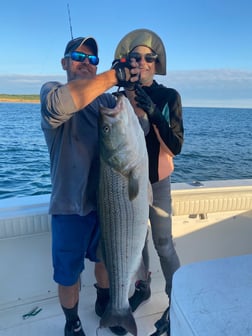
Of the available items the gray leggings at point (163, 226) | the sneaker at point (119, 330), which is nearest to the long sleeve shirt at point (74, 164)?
the gray leggings at point (163, 226)

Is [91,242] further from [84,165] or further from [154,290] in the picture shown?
[154,290]

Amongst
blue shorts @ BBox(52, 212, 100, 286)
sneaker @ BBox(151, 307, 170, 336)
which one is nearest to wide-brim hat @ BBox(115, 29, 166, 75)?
blue shorts @ BBox(52, 212, 100, 286)

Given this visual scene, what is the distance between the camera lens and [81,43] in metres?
2.13

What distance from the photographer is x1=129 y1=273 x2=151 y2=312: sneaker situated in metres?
2.74

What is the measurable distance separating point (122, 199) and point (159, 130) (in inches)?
21.3

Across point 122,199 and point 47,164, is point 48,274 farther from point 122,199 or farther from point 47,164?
point 47,164

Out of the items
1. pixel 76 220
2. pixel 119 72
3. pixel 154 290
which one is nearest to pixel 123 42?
pixel 119 72

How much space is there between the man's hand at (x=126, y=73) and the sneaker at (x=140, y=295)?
5.79 ft

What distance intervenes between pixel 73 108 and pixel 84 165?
452mm

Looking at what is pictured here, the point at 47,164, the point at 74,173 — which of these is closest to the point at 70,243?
the point at 74,173

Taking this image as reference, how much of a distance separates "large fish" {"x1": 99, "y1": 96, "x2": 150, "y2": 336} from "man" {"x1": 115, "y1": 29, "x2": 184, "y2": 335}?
0.94 feet

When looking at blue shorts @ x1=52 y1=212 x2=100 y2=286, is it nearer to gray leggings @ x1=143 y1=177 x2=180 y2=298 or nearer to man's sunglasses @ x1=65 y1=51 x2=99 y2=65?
gray leggings @ x1=143 y1=177 x2=180 y2=298

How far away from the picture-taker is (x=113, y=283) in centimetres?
208

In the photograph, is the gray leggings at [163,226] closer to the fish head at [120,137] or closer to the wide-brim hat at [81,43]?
the fish head at [120,137]
